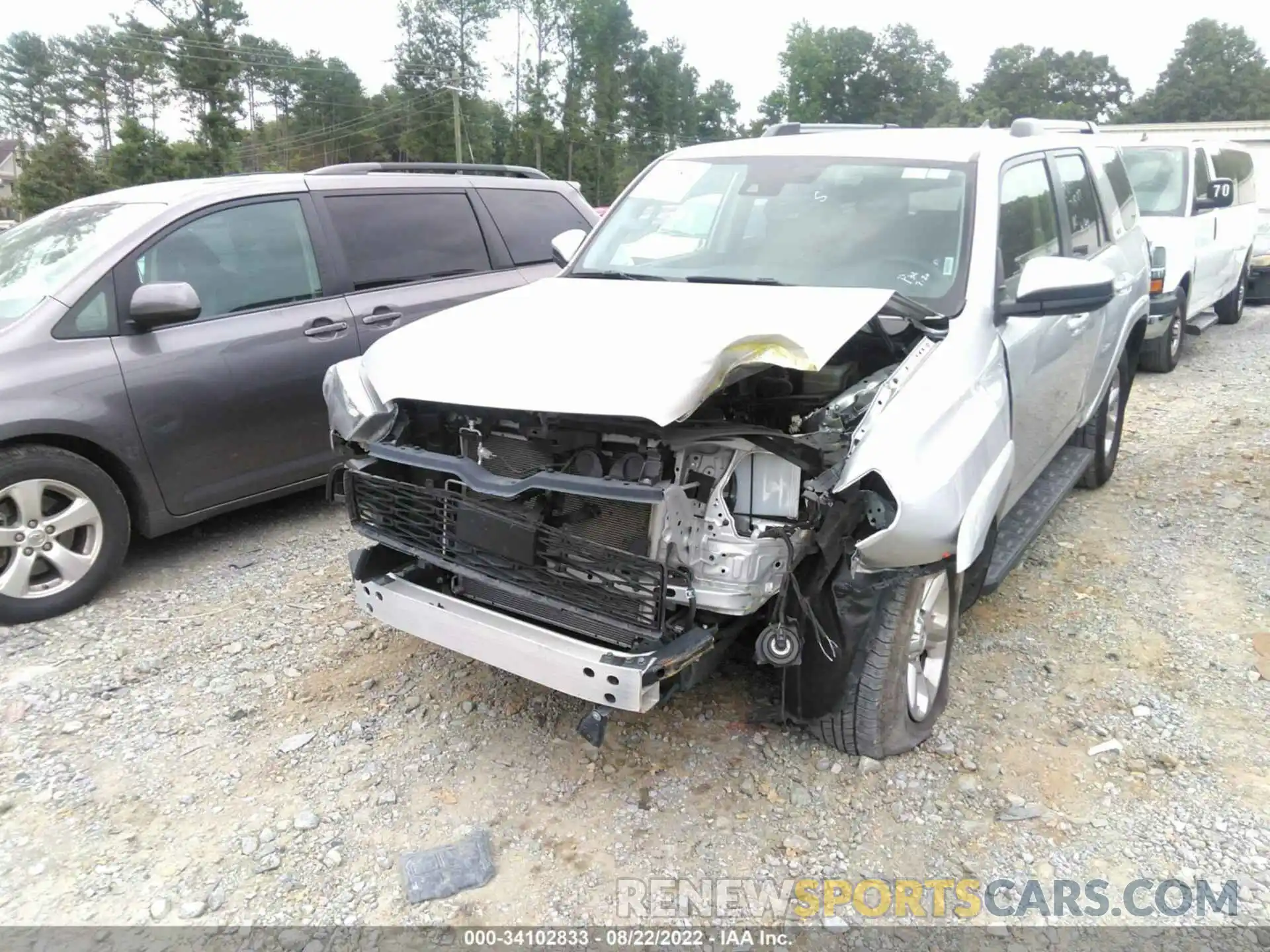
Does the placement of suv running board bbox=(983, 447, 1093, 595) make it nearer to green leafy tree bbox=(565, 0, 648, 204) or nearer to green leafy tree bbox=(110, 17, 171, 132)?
green leafy tree bbox=(110, 17, 171, 132)

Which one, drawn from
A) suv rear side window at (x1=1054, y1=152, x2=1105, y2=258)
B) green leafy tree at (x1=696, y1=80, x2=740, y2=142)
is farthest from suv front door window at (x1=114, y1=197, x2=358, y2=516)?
green leafy tree at (x1=696, y1=80, x2=740, y2=142)

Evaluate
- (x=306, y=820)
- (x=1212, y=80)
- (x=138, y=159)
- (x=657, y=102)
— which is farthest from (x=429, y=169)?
(x=1212, y=80)

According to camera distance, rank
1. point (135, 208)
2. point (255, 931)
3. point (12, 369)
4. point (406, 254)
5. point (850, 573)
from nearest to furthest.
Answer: point (255, 931) < point (850, 573) < point (12, 369) < point (135, 208) < point (406, 254)

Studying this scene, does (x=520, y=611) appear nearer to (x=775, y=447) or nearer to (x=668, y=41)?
(x=775, y=447)

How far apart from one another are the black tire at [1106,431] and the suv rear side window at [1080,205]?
90cm

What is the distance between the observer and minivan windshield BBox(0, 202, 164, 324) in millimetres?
4035

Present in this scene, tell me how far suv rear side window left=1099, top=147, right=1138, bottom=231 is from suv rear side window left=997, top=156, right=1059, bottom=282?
1254 millimetres

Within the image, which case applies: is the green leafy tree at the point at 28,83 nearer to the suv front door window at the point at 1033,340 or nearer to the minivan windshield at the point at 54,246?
the minivan windshield at the point at 54,246

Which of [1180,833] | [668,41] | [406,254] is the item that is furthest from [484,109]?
[1180,833]

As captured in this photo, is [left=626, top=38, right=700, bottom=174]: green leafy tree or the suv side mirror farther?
[left=626, top=38, right=700, bottom=174]: green leafy tree

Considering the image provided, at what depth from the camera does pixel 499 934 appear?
232cm

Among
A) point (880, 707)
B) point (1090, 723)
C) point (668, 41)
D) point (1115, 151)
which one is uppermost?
point (668, 41)

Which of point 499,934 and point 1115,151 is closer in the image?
point 499,934

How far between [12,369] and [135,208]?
1099 mm
